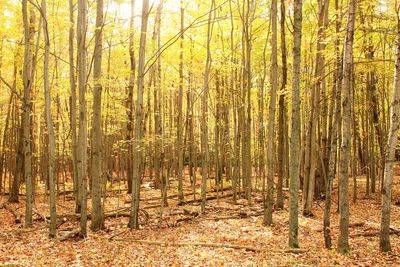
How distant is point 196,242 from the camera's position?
8.99 m

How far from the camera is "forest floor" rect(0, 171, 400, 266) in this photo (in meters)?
7.25

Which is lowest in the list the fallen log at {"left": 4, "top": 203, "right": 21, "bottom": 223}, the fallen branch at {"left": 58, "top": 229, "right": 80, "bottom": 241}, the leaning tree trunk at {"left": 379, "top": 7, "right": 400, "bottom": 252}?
the fallen log at {"left": 4, "top": 203, "right": 21, "bottom": 223}

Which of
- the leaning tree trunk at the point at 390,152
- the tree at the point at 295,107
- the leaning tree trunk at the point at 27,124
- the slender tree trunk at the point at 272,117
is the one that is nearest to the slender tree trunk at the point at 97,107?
the leaning tree trunk at the point at 27,124

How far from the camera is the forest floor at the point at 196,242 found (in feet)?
23.8

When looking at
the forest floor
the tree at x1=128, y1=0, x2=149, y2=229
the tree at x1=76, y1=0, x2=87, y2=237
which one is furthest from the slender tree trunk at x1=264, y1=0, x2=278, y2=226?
the tree at x1=76, y1=0, x2=87, y2=237

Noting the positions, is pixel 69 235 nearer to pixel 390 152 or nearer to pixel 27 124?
pixel 27 124

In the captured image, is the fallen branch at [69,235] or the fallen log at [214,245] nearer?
the fallen log at [214,245]

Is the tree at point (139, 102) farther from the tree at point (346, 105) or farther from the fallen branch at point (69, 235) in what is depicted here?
the tree at point (346, 105)

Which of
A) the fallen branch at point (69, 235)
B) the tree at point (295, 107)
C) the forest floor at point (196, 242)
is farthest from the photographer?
the fallen branch at point (69, 235)

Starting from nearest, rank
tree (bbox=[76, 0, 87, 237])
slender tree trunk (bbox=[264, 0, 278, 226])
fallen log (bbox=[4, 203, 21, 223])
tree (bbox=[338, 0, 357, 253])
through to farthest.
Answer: tree (bbox=[338, 0, 357, 253]) → tree (bbox=[76, 0, 87, 237]) → slender tree trunk (bbox=[264, 0, 278, 226]) → fallen log (bbox=[4, 203, 21, 223])

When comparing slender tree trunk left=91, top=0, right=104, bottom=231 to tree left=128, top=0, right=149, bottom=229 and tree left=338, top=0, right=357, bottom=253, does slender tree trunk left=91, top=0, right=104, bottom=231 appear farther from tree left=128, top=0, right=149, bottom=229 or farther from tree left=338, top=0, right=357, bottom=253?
tree left=338, top=0, right=357, bottom=253

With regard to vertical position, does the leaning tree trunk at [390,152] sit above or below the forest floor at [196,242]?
above

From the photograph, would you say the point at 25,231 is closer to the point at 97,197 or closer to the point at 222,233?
the point at 97,197

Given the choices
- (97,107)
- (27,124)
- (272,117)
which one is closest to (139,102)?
(97,107)
